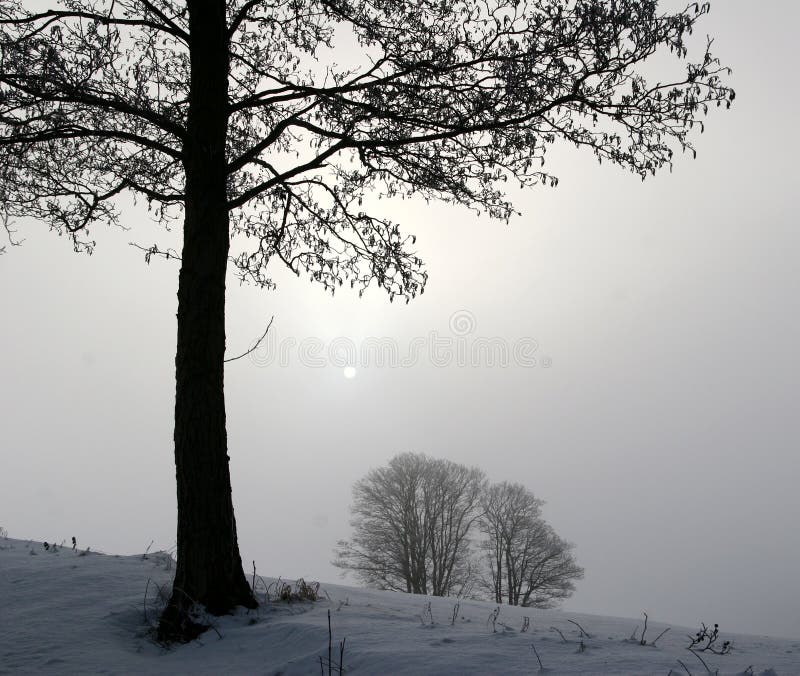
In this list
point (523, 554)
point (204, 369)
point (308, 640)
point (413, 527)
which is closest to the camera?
point (308, 640)

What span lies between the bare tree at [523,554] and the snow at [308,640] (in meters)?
28.2

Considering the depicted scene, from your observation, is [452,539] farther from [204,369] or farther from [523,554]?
[204,369]

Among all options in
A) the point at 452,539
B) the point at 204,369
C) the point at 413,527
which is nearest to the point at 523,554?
the point at 452,539

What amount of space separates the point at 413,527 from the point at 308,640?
28471mm

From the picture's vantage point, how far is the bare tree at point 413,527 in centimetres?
3117

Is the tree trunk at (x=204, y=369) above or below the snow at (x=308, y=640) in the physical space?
above

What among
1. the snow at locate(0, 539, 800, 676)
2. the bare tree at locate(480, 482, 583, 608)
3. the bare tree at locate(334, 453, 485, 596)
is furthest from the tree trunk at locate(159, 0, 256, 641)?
the bare tree at locate(480, 482, 583, 608)

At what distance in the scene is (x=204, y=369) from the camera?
17.9 ft

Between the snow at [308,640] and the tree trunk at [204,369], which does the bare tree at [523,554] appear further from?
the tree trunk at [204,369]

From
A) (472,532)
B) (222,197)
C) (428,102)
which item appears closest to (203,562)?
(222,197)

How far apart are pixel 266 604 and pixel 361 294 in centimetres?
393

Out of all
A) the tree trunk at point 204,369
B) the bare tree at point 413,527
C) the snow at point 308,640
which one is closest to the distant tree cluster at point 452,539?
the bare tree at point 413,527

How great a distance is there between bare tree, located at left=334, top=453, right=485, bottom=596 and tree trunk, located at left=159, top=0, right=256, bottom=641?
2730 cm

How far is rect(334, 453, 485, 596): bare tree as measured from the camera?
1227 inches
